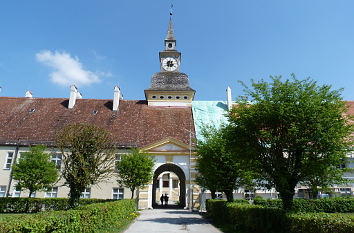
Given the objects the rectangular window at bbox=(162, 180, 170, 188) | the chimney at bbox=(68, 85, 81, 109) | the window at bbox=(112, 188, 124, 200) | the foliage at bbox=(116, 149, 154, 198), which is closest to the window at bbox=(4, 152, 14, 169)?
the chimney at bbox=(68, 85, 81, 109)

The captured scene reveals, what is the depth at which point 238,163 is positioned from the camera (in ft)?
51.7

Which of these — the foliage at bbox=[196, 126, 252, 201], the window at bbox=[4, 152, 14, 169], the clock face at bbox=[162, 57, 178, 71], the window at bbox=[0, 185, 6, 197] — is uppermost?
the clock face at bbox=[162, 57, 178, 71]

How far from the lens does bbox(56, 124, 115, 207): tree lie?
1286 centimetres

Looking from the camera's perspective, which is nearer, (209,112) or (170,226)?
(170,226)

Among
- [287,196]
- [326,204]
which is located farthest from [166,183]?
[287,196]

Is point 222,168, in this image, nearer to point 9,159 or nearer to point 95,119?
point 95,119

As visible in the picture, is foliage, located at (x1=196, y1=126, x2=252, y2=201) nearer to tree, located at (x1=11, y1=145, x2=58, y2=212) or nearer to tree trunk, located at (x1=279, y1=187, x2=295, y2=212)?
tree trunk, located at (x1=279, y1=187, x2=295, y2=212)

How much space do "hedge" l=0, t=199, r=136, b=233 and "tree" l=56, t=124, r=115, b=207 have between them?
204 centimetres

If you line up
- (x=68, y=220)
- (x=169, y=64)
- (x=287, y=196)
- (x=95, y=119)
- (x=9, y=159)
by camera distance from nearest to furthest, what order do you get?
(x=68, y=220)
(x=287, y=196)
(x=9, y=159)
(x=95, y=119)
(x=169, y=64)

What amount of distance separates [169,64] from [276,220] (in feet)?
96.1

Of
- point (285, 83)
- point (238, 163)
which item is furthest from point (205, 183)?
point (285, 83)

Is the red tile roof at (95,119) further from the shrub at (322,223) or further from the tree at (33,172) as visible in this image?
the shrub at (322,223)

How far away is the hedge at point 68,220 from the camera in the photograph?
5734 mm

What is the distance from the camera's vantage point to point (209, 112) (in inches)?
1257
